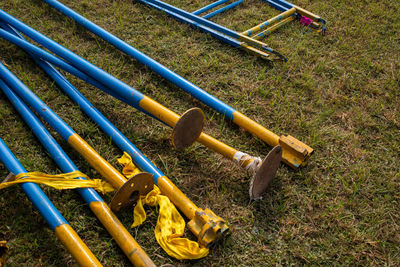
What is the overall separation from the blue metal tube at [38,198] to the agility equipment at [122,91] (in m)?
1.07

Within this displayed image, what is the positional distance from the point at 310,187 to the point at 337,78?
1.77 meters

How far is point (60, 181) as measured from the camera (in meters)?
2.51

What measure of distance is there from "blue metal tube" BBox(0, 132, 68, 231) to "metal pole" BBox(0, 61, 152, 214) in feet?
1.29

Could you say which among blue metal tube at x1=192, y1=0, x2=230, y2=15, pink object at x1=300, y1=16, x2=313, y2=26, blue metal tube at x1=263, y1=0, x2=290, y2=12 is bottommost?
pink object at x1=300, y1=16, x2=313, y2=26

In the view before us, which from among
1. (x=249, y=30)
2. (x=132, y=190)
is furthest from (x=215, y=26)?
(x=132, y=190)

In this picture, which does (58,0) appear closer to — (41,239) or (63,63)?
(63,63)

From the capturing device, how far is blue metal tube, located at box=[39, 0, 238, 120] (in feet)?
10.9

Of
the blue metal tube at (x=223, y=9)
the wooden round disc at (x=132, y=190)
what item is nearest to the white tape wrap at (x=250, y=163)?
the wooden round disc at (x=132, y=190)

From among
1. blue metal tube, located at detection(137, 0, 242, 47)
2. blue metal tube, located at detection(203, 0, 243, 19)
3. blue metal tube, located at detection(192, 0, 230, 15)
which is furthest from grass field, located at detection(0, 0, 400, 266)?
blue metal tube, located at detection(192, 0, 230, 15)

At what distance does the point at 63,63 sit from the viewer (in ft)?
11.1

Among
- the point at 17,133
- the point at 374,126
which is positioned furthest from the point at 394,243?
the point at 17,133

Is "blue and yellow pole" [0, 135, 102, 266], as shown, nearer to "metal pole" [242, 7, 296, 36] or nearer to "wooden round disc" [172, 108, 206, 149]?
"wooden round disc" [172, 108, 206, 149]

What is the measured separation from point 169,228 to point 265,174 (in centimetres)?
87

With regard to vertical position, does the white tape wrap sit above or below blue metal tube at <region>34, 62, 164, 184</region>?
below
